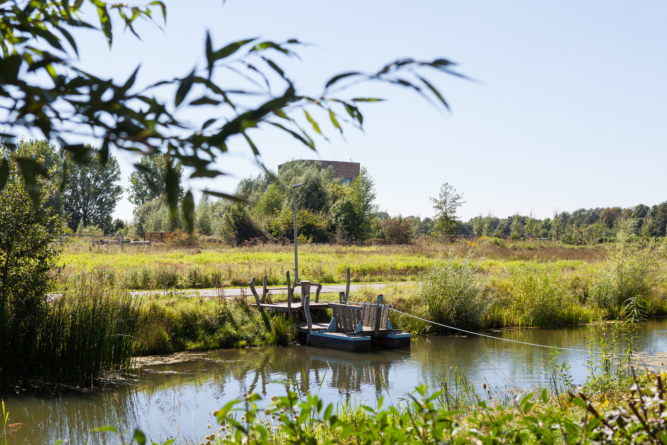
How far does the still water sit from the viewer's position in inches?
288

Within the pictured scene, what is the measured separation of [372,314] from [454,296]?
280cm

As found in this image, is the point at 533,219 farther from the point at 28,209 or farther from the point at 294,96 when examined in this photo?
the point at 294,96

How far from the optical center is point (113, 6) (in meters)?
1.84

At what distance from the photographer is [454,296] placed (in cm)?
1465

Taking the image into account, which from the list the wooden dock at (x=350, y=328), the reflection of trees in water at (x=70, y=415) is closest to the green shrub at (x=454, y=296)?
the wooden dock at (x=350, y=328)

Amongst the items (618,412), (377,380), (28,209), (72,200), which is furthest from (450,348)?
(72,200)

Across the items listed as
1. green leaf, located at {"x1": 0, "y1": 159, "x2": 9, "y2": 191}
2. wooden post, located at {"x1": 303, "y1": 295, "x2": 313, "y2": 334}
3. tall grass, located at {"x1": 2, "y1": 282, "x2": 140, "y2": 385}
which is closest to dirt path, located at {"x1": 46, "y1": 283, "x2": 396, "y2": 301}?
wooden post, located at {"x1": 303, "y1": 295, "x2": 313, "y2": 334}

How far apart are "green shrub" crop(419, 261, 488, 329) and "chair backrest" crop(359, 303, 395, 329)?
6.67 feet

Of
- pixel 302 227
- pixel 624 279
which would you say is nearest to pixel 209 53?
pixel 624 279

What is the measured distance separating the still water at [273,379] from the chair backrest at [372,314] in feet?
2.80

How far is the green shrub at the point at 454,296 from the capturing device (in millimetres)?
14633

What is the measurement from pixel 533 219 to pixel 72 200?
52.0 meters

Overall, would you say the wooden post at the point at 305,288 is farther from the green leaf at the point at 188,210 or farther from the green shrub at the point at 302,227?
the green shrub at the point at 302,227

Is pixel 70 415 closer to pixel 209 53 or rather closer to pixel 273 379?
pixel 273 379
